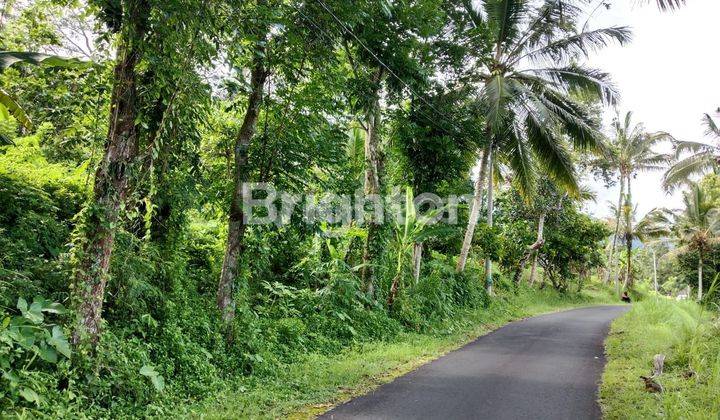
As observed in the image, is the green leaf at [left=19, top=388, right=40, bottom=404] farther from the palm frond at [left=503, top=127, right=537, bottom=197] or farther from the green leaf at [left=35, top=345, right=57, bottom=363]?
the palm frond at [left=503, top=127, right=537, bottom=197]

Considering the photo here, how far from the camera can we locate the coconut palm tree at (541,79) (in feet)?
40.9

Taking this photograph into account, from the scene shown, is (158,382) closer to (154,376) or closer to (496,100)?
(154,376)

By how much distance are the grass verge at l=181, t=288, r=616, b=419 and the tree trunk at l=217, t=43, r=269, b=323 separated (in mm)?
1218

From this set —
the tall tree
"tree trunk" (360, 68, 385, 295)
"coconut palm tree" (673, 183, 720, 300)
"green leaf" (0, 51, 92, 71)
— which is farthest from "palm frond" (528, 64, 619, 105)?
"coconut palm tree" (673, 183, 720, 300)

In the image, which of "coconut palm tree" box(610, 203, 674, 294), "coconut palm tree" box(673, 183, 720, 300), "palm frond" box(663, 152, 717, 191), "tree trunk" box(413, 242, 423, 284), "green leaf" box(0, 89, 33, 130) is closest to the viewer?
"green leaf" box(0, 89, 33, 130)

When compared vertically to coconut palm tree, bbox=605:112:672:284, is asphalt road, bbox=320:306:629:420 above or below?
below

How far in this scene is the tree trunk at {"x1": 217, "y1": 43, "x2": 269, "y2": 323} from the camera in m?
6.48

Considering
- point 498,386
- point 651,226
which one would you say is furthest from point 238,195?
point 651,226

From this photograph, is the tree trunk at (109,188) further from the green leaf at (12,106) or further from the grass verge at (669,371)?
the grass verge at (669,371)

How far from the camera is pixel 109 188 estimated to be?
4391 millimetres

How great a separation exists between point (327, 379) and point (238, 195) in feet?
9.07

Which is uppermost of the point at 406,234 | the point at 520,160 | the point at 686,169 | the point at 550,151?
the point at 686,169

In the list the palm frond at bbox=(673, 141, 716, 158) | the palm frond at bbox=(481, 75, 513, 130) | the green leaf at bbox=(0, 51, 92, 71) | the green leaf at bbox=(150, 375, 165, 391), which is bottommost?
the green leaf at bbox=(150, 375, 165, 391)

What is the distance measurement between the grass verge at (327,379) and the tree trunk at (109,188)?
1438mm
